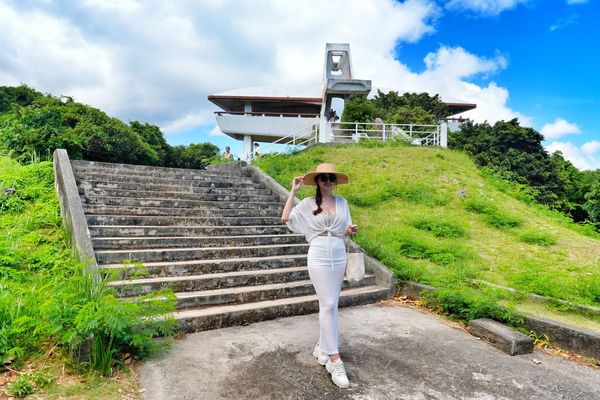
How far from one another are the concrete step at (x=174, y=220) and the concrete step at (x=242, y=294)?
Result: 2048 millimetres

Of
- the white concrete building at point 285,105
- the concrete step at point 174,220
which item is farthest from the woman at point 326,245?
the white concrete building at point 285,105

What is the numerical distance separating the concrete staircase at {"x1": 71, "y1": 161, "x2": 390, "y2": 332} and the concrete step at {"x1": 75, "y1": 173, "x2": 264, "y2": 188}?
2 centimetres

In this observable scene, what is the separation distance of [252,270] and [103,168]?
4970mm

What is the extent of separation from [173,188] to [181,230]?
7.15 feet

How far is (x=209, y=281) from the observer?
480cm

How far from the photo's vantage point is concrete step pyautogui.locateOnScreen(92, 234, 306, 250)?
5.27 metres

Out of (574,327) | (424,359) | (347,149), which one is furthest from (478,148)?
(424,359)

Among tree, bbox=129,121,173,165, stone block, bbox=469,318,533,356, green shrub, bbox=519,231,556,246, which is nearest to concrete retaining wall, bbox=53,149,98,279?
stone block, bbox=469,318,533,356

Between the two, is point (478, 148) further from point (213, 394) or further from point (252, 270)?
point (213, 394)

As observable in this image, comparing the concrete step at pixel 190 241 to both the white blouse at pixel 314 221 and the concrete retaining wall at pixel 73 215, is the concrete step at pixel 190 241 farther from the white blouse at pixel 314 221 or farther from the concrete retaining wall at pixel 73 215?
the white blouse at pixel 314 221

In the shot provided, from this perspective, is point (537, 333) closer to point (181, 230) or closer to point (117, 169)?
point (181, 230)

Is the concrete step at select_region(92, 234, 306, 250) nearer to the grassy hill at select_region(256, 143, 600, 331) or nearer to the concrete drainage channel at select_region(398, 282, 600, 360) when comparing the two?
the grassy hill at select_region(256, 143, 600, 331)

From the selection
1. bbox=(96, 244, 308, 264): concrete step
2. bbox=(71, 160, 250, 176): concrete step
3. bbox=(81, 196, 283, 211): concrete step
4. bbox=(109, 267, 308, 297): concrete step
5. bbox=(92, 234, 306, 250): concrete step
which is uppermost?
bbox=(71, 160, 250, 176): concrete step

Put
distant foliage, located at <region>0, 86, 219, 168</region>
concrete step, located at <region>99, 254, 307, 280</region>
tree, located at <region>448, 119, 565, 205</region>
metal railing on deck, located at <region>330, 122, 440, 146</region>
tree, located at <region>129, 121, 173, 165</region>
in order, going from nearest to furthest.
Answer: concrete step, located at <region>99, 254, 307, 280</region>
distant foliage, located at <region>0, 86, 219, 168</region>
metal railing on deck, located at <region>330, 122, 440, 146</region>
tree, located at <region>448, 119, 565, 205</region>
tree, located at <region>129, 121, 173, 165</region>
